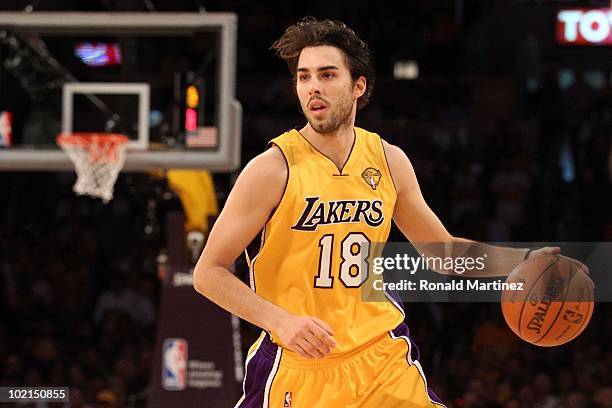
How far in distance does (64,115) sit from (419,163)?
4726mm

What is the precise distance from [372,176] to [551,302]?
101cm

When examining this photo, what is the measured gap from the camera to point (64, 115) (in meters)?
9.02

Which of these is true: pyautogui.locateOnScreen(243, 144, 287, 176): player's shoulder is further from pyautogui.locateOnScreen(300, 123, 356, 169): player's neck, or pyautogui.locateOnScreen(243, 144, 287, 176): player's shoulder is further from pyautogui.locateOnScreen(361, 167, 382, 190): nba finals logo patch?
pyautogui.locateOnScreen(361, 167, 382, 190): nba finals logo patch

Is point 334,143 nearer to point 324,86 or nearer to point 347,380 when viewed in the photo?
point 324,86

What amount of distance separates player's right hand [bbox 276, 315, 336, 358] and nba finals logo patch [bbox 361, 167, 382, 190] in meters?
0.76

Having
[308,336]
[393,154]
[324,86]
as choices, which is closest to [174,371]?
[393,154]

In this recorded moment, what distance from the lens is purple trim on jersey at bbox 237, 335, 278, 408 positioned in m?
4.22

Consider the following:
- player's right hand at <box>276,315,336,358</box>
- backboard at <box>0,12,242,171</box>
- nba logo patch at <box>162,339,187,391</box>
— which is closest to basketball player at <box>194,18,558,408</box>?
player's right hand at <box>276,315,336,358</box>

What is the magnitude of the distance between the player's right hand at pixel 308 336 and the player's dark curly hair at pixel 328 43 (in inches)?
43.1

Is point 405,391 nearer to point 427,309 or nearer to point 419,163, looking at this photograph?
point 427,309

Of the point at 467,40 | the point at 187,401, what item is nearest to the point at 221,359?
the point at 187,401

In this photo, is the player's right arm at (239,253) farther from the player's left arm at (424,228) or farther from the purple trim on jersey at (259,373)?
the player's left arm at (424,228)

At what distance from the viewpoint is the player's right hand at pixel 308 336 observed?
12.2 ft

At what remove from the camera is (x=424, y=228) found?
4.54 m
